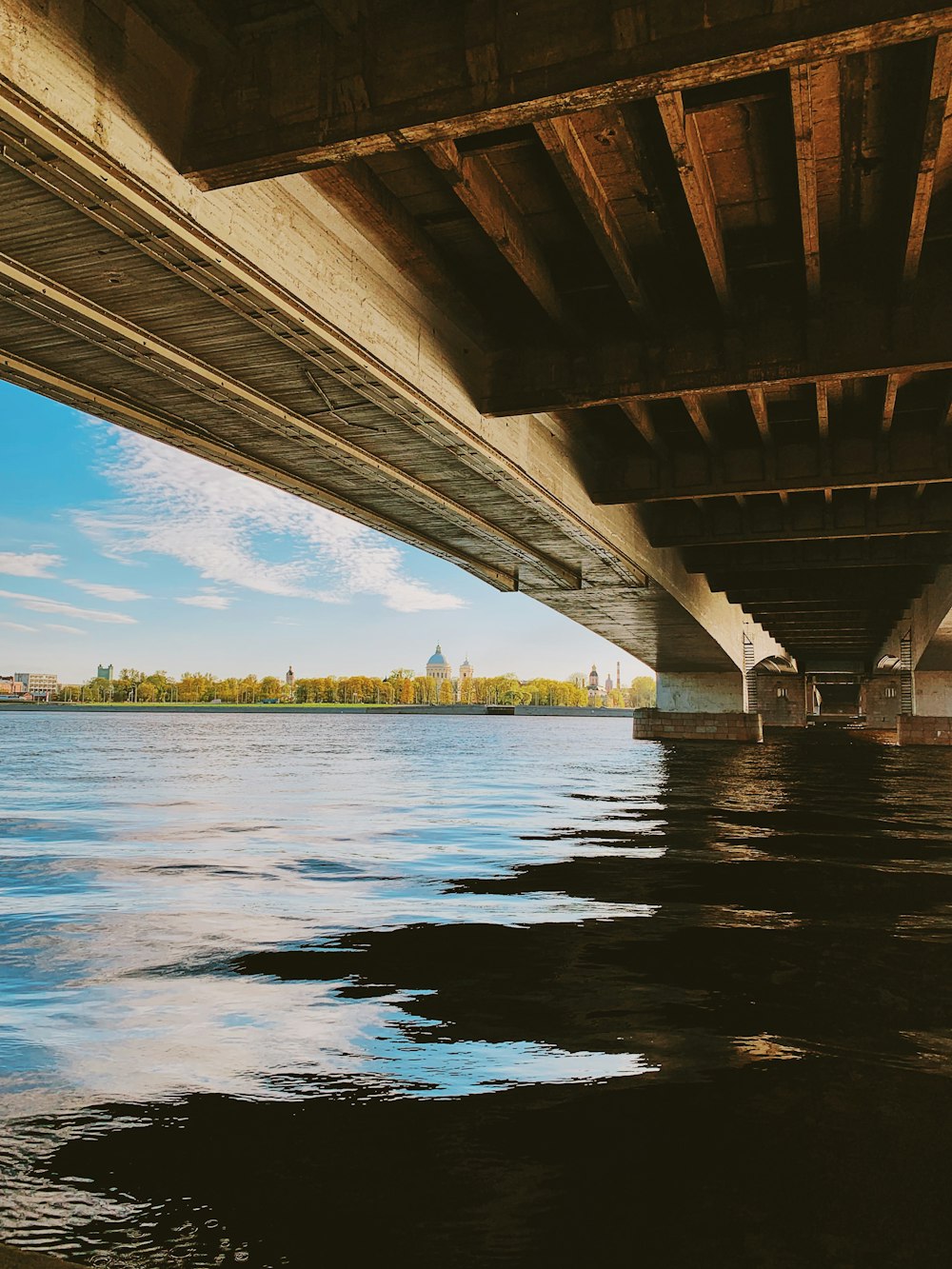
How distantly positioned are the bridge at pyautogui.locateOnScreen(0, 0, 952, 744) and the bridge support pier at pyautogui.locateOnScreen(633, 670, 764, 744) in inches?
1126

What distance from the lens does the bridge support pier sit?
45.2 m

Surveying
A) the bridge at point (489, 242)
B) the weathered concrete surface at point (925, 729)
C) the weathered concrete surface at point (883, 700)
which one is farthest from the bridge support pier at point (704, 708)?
the weathered concrete surface at point (883, 700)

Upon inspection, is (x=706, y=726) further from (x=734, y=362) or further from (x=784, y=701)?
(x=784, y=701)

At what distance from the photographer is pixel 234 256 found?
762cm

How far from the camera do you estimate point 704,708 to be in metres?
46.2

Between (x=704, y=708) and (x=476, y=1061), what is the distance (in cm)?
4361

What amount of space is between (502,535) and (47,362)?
33.9 feet

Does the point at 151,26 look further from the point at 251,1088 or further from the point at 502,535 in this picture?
the point at 502,535

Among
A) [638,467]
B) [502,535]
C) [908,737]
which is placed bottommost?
[908,737]

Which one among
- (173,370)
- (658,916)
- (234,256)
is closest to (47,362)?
(173,370)

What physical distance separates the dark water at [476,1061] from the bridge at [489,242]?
5446mm

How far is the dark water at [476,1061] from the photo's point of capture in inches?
111

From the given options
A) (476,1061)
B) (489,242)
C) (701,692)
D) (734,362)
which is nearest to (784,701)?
(701,692)

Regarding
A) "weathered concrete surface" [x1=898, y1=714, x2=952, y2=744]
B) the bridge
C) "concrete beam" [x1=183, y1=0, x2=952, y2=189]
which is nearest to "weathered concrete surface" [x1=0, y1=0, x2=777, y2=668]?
the bridge
